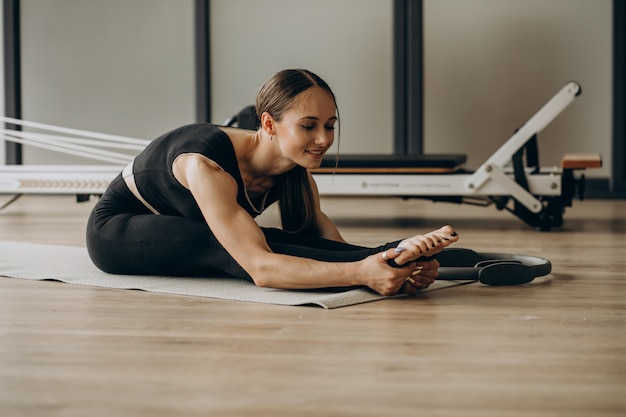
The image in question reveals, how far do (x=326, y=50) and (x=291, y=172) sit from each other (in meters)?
3.94

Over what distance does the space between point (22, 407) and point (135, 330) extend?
23.8 inches

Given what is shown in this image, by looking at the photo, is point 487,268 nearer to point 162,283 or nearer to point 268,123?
point 268,123

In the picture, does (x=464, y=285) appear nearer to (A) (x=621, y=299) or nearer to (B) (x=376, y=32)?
(A) (x=621, y=299)

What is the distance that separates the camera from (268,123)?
7.79 feet

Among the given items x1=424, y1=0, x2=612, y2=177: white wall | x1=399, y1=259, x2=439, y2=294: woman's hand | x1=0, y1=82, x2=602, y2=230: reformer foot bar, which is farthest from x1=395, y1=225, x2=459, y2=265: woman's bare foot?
x1=424, y1=0, x2=612, y2=177: white wall

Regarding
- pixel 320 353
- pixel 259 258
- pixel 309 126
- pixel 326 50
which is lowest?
pixel 320 353

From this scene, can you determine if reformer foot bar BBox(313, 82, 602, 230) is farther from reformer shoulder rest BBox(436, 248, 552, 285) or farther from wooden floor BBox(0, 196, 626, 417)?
reformer shoulder rest BBox(436, 248, 552, 285)

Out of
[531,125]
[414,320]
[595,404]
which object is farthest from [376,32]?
[595,404]

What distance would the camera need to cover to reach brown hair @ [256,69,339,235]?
2314 mm

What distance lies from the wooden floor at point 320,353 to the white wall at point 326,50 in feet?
11.9

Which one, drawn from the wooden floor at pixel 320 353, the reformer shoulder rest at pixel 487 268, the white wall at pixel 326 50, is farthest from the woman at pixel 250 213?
the white wall at pixel 326 50

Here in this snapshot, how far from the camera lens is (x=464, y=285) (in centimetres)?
264

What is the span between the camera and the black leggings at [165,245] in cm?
245

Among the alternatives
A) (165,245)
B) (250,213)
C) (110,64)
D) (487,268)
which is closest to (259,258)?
(250,213)
